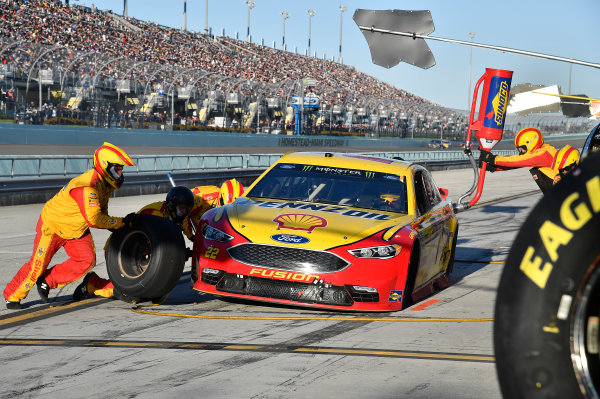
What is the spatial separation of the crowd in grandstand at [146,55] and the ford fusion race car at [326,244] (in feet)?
88.5

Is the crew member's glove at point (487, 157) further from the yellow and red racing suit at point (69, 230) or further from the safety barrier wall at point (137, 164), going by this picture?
the safety barrier wall at point (137, 164)

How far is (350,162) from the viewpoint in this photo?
9531mm

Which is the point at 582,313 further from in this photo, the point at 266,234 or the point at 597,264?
the point at 266,234

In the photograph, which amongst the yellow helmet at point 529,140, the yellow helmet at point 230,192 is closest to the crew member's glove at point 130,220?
the yellow helmet at point 230,192

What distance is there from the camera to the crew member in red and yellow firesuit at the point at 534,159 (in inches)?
429

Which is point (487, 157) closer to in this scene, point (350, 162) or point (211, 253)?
point (350, 162)

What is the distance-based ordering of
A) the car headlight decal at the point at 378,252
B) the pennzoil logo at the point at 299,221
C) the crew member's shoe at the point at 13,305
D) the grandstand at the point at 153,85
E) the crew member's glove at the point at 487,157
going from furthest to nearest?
the grandstand at the point at 153,85 → the crew member's glove at the point at 487,157 → the pennzoil logo at the point at 299,221 → the crew member's shoe at the point at 13,305 → the car headlight decal at the point at 378,252

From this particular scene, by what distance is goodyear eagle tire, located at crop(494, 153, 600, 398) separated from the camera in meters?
2.09

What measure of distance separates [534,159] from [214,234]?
4844 mm

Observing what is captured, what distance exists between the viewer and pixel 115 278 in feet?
26.1

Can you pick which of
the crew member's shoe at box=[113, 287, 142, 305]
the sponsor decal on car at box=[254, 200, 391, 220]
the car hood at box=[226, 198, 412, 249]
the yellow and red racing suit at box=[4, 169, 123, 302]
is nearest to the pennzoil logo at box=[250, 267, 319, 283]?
the car hood at box=[226, 198, 412, 249]

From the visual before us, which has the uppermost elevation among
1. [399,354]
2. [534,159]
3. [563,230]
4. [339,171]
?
[563,230]

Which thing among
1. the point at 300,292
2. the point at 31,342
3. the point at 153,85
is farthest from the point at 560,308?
the point at 153,85

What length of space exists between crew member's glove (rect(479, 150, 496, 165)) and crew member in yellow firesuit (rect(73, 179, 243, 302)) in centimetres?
307
